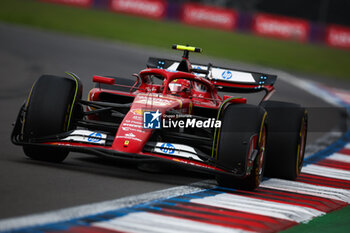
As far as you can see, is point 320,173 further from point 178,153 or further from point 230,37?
point 230,37

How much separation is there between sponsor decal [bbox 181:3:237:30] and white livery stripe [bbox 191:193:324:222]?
32.2 meters

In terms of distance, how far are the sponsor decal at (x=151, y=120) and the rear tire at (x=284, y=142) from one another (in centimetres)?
158

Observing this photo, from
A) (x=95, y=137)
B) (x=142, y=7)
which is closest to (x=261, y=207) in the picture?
(x=95, y=137)

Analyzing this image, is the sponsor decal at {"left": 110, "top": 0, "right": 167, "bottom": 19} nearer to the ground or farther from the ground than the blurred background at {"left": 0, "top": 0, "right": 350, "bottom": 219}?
farther from the ground

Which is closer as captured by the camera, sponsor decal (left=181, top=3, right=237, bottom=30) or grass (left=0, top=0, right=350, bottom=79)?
grass (left=0, top=0, right=350, bottom=79)

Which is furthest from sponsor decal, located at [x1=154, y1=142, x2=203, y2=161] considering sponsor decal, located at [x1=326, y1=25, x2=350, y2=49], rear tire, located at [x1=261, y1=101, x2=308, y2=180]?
sponsor decal, located at [x1=326, y1=25, x2=350, y2=49]

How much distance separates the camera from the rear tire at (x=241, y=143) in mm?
7336

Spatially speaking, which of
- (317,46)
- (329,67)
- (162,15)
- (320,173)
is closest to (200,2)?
(162,15)

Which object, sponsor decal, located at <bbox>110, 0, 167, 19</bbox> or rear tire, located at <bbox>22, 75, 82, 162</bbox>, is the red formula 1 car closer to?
rear tire, located at <bbox>22, 75, 82, 162</bbox>

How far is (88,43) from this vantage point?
90.2ft

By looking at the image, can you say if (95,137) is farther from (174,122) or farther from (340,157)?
(340,157)

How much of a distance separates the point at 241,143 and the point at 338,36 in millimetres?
31734

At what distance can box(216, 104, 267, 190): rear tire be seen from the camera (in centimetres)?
734

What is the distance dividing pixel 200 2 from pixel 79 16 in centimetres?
735
